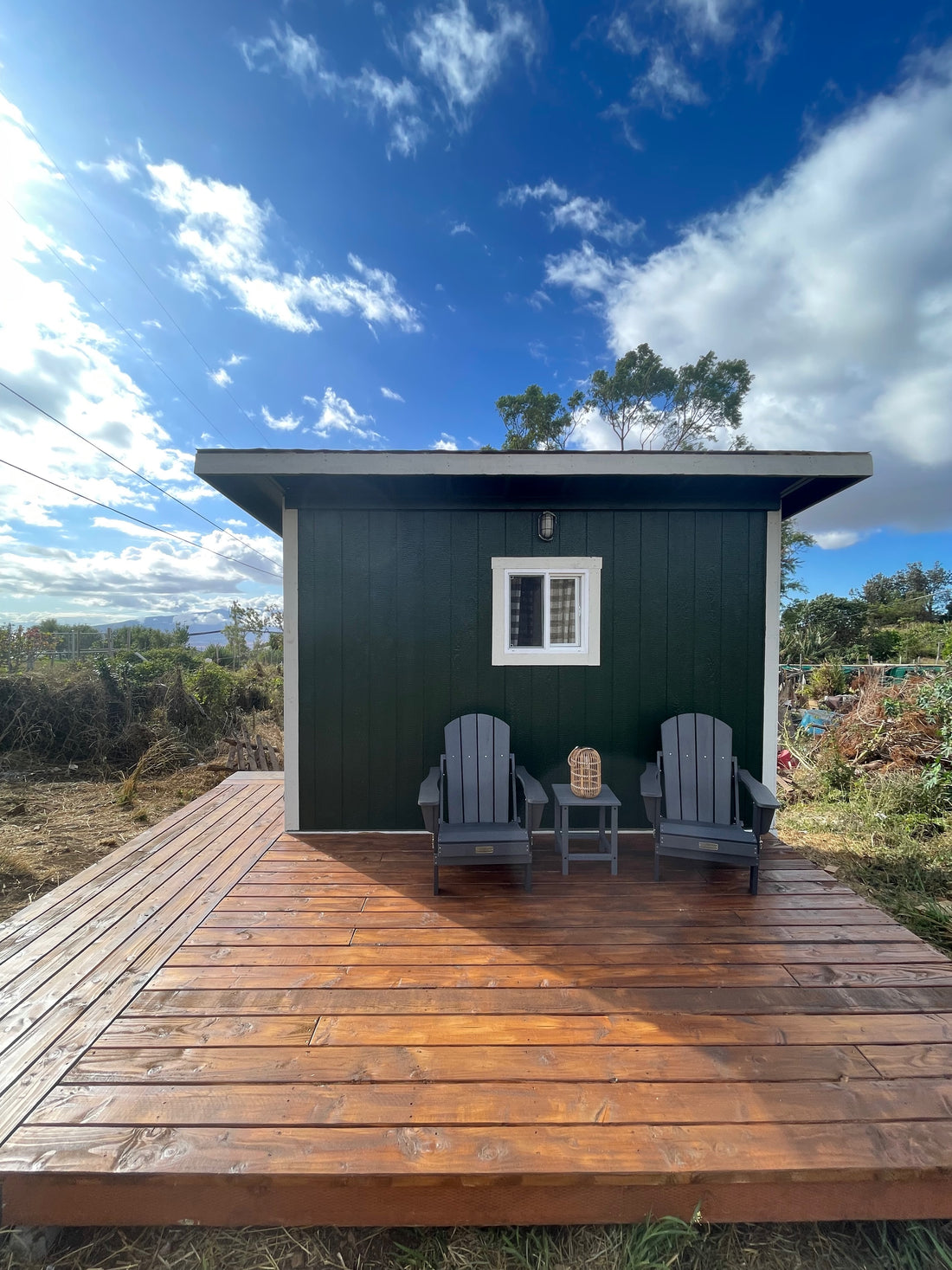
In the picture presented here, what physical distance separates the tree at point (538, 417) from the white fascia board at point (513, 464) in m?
12.0

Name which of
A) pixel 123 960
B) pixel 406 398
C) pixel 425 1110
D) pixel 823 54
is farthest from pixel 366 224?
pixel 425 1110

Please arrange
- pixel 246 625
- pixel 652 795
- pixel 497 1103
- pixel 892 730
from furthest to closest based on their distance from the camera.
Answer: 1. pixel 246 625
2. pixel 892 730
3. pixel 652 795
4. pixel 497 1103

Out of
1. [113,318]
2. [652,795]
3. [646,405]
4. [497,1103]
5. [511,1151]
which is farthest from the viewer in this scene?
[646,405]

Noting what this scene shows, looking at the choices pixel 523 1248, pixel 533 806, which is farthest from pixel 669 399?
pixel 523 1248

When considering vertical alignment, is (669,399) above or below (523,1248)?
above

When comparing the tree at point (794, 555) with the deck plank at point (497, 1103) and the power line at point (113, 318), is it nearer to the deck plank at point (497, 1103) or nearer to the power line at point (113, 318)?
the power line at point (113, 318)

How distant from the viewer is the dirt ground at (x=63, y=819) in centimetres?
317

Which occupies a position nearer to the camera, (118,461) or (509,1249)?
(509,1249)

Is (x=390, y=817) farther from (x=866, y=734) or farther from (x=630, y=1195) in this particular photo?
(x=866, y=734)

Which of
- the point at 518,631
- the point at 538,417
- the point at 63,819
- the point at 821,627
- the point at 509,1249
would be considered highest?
the point at 538,417

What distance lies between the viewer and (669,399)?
14.3m

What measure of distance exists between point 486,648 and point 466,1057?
2.21 m

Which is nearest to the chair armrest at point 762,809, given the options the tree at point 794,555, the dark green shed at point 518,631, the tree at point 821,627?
Answer: the dark green shed at point 518,631

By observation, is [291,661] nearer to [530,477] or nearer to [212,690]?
[530,477]
